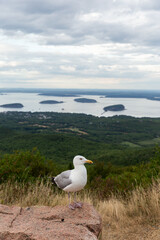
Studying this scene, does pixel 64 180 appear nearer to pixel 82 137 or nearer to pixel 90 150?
pixel 90 150

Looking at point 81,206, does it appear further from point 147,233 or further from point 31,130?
point 31,130

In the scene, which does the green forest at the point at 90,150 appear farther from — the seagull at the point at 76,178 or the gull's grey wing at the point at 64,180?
the gull's grey wing at the point at 64,180

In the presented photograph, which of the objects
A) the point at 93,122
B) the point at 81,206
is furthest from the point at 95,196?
the point at 93,122

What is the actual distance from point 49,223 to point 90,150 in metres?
66.3

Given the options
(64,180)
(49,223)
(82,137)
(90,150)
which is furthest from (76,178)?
(82,137)

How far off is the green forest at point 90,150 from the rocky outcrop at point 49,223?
236 centimetres

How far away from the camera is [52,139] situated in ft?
264

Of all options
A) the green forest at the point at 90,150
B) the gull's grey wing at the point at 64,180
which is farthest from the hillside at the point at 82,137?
the gull's grey wing at the point at 64,180

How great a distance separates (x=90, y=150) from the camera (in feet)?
230

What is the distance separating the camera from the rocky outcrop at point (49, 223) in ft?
12.5

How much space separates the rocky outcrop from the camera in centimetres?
380

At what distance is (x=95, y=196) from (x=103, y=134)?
10636 cm

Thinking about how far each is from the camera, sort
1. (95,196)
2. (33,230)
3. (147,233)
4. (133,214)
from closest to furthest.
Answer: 1. (33,230)
2. (147,233)
3. (133,214)
4. (95,196)

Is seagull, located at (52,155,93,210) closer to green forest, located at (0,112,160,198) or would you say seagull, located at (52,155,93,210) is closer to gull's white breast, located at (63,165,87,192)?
gull's white breast, located at (63,165,87,192)
